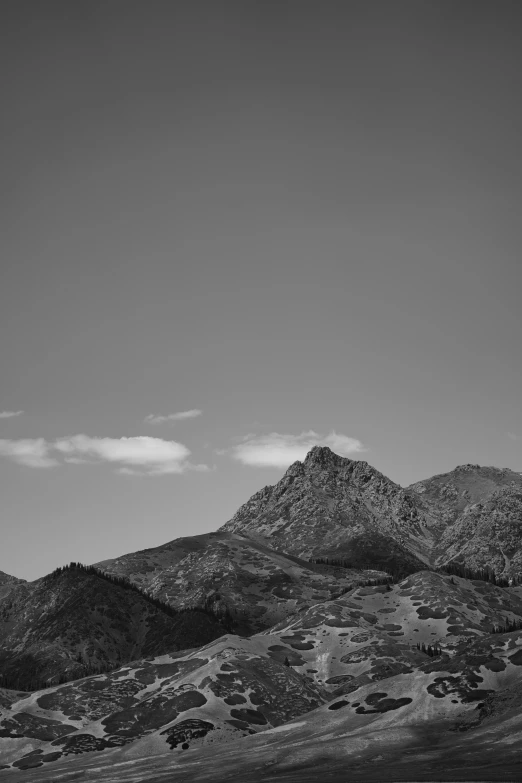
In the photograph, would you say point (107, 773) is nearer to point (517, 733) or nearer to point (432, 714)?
point (432, 714)

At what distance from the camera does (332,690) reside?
193 meters

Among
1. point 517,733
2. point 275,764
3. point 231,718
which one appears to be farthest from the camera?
point 231,718

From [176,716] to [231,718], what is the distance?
14.2 m

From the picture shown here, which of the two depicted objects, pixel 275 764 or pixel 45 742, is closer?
pixel 275 764

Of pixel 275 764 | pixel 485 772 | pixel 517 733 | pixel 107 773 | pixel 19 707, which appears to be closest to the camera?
pixel 485 772

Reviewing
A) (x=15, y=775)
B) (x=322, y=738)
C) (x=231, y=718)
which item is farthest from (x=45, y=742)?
(x=322, y=738)

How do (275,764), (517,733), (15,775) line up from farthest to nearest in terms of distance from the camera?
(15,775)
(275,764)
(517,733)

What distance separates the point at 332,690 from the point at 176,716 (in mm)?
52466

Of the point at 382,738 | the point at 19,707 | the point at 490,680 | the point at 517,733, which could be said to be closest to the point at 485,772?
the point at 517,733

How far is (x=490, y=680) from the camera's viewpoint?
135625mm

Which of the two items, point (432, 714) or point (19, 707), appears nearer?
point (432, 714)

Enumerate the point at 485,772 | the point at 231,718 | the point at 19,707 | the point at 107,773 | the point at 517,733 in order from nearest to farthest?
1. the point at 485,772
2. the point at 517,733
3. the point at 107,773
4. the point at 231,718
5. the point at 19,707

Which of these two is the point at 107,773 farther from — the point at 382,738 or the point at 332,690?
the point at 332,690

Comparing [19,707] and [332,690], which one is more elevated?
[19,707]
